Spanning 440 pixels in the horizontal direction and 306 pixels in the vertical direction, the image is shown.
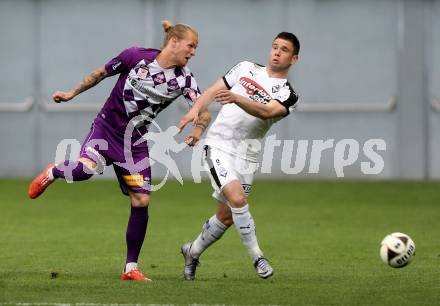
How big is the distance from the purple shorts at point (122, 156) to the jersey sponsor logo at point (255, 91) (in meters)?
0.96

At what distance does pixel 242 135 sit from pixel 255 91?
379mm

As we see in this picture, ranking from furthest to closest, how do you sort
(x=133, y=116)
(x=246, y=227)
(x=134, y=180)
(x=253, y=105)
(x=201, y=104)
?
(x=133, y=116) → (x=134, y=180) → (x=246, y=227) → (x=201, y=104) → (x=253, y=105)

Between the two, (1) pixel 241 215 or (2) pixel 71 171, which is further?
(2) pixel 71 171

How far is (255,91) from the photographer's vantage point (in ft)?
31.9

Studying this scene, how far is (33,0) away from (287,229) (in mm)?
10555

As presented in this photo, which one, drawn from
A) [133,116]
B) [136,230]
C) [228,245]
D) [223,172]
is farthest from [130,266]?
[228,245]

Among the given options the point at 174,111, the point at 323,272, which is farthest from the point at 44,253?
the point at 174,111

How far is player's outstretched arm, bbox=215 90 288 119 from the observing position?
29.5 ft

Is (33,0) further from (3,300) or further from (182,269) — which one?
(3,300)

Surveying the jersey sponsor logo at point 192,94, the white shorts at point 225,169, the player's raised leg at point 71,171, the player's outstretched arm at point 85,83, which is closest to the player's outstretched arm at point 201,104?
the jersey sponsor logo at point 192,94

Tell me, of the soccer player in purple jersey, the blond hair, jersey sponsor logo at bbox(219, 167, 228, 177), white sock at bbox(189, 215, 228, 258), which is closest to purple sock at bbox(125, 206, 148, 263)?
the soccer player in purple jersey

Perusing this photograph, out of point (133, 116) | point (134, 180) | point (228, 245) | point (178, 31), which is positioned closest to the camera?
point (178, 31)

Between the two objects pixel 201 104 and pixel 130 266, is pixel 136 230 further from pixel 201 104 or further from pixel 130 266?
pixel 201 104

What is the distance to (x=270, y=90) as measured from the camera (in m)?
9.68
